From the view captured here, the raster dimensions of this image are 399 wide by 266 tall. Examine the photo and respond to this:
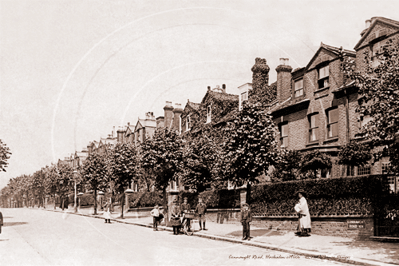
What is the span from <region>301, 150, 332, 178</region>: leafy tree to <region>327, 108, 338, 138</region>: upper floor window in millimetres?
3067

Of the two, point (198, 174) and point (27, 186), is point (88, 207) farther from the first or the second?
point (27, 186)

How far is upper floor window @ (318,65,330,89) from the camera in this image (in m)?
25.5

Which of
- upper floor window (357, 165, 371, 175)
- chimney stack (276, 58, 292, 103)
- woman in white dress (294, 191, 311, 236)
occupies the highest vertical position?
chimney stack (276, 58, 292, 103)

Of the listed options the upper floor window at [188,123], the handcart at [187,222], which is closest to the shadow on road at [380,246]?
the handcart at [187,222]

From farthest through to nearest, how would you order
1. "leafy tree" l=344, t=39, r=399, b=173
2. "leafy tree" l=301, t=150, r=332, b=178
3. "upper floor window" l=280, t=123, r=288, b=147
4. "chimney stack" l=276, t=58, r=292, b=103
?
"chimney stack" l=276, t=58, r=292, b=103 → "upper floor window" l=280, t=123, r=288, b=147 → "leafy tree" l=301, t=150, r=332, b=178 → "leafy tree" l=344, t=39, r=399, b=173

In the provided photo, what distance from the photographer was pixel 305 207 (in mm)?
17375

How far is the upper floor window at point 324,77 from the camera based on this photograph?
2552 centimetres

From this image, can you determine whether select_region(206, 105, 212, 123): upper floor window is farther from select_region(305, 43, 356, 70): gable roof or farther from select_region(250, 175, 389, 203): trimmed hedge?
select_region(250, 175, 389, 203): trimmed hedge

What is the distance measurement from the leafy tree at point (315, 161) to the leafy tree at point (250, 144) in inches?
122

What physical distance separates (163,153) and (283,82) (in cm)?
1114

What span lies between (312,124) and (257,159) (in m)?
9.19

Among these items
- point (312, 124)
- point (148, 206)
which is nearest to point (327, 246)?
point (312, 124)

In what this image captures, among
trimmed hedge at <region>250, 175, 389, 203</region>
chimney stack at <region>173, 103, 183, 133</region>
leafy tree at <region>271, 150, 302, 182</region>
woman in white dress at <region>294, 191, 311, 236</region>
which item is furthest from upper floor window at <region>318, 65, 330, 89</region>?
chimney stack at <region>173, 103, 183, 133</region>

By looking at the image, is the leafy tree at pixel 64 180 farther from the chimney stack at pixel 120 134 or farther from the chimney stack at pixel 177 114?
the chimney stack at pixel 177 114
